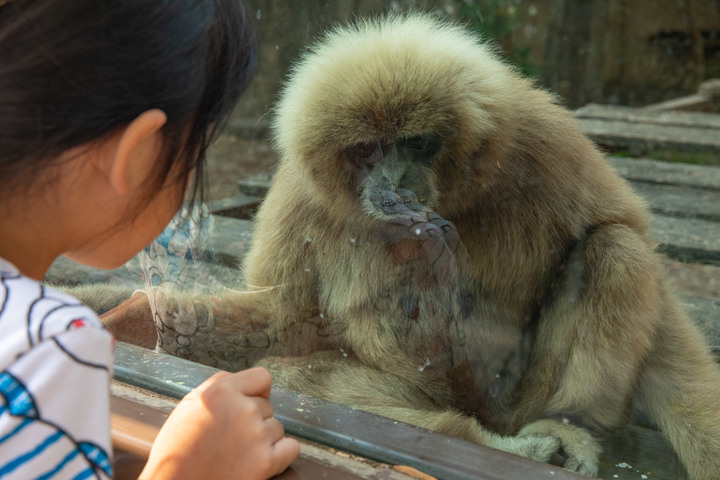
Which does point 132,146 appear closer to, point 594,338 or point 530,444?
point 530,444

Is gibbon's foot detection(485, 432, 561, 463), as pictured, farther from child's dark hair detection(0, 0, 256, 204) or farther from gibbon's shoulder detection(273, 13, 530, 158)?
child's dark hair detection(0, 0, 256, 204)

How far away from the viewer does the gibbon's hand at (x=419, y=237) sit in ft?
5.54

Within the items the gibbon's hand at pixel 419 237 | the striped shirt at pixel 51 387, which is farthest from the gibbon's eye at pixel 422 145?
the striped shirt at pixel 51 387

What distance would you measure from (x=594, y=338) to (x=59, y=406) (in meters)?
1.43

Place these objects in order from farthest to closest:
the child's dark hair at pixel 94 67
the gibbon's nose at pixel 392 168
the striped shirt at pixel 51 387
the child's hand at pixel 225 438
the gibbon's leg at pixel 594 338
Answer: the gibbon's leg at pixel 594 338 → the gibbon's nose at pixel 392 168 → the child's hand at pixel 225 438 → the child's dark hair at pixel 94 67 → the striped shirt at pixel 51 387

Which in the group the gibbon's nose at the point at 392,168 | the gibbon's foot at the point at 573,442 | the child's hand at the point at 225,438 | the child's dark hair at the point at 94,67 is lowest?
the gibbon's foot at the point at 573,442

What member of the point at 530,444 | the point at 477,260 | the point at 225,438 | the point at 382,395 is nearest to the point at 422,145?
the point at 477,260

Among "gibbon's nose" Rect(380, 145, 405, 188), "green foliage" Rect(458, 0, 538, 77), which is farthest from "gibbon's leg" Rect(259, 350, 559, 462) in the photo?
"green foliage" Rect(458, 0, 538, 77)

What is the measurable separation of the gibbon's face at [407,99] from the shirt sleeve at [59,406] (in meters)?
0.99

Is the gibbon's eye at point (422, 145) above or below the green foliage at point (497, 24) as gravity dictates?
below

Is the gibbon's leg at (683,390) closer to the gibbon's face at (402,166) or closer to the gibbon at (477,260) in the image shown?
the gibbon at (477,260)

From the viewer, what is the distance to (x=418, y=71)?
176 centimetres

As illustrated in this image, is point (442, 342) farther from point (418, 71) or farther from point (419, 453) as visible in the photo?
point (418, 71)

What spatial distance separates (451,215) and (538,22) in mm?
847
